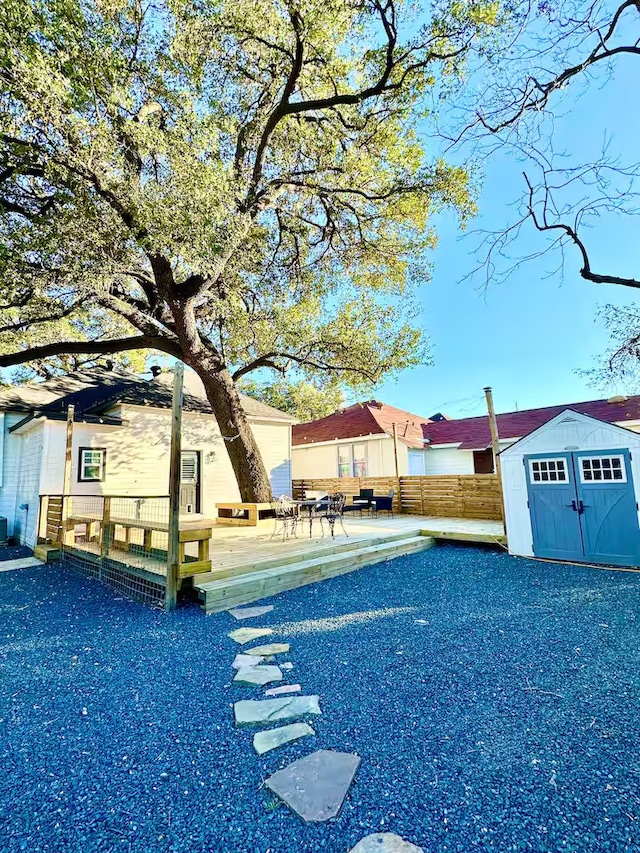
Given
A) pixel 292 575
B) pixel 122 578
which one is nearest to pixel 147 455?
pixel 122 578

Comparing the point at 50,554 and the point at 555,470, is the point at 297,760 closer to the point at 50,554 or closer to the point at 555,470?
the point at 555,470

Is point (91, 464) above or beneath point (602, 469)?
above

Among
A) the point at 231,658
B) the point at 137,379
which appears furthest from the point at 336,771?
the point at 137,379

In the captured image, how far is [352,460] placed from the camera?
61.6 ft

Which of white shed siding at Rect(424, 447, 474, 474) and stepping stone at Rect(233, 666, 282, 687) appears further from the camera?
white shed siding at Rect(424, 447, 474, 474)

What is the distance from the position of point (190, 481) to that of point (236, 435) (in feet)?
9.60

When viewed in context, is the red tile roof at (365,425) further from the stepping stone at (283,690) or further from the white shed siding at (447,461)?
the stepping stone at (283,690)

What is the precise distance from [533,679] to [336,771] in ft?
6.40

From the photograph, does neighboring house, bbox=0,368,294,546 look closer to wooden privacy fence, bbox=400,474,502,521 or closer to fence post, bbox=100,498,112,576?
fence post, bbox=100,498,112,576

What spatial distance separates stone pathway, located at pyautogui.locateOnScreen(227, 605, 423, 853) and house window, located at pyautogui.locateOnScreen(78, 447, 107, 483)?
788 centimetres

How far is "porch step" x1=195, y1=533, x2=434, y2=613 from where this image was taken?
5.12m

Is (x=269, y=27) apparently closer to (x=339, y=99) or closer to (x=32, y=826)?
(x=339, y=99)

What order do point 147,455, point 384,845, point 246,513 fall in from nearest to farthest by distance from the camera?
point 384,845, point 246,513, point 147,455

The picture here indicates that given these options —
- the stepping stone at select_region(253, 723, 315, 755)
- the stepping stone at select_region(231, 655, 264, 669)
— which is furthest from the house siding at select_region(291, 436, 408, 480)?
the stepping stone at select_region(253, 723, 315, 755)
